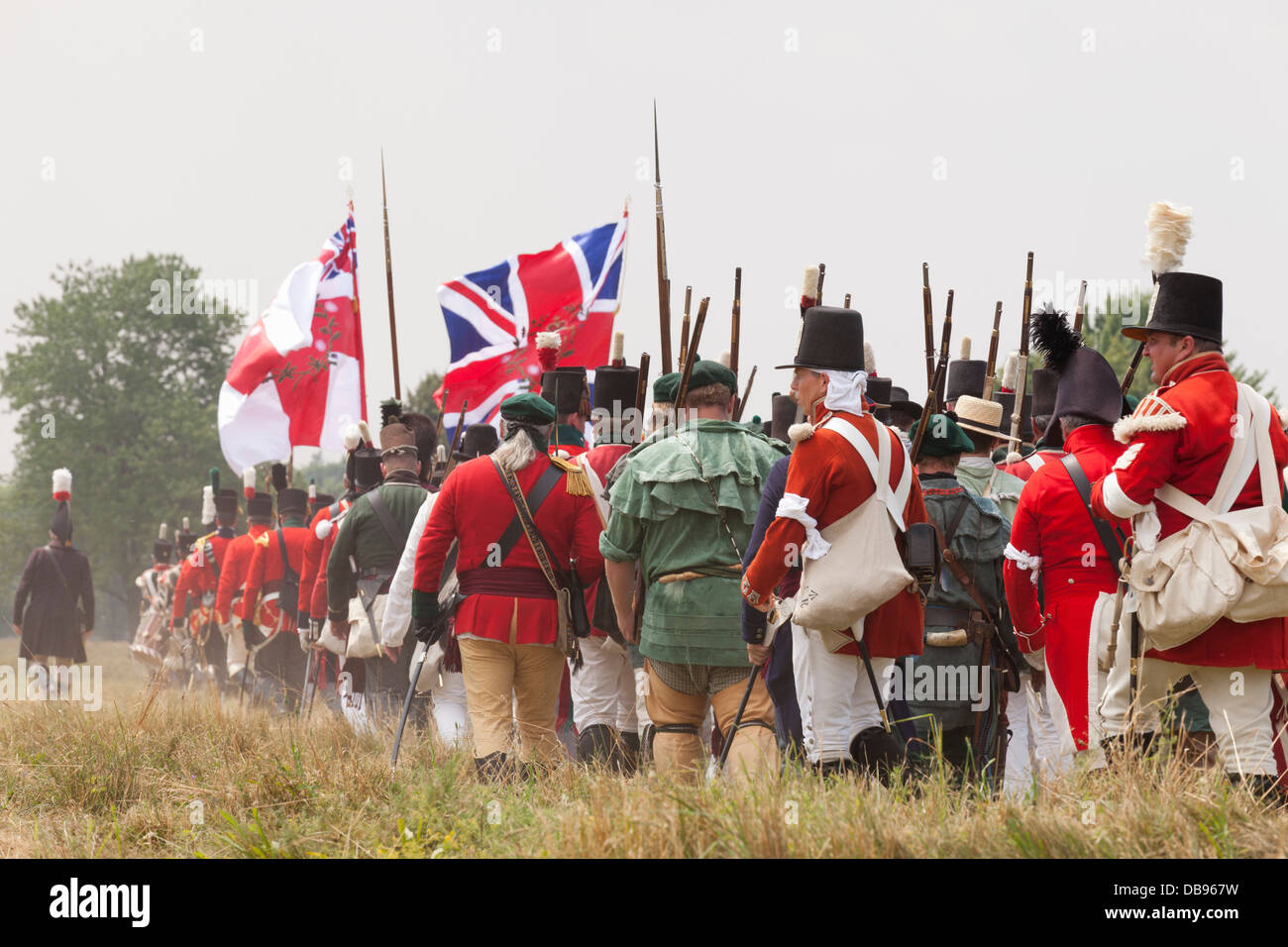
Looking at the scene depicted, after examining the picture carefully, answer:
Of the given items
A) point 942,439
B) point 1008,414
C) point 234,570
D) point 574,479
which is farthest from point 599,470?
point 234,570

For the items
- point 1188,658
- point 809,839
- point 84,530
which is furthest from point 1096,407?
point 84,530

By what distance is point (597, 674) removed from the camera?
774cm

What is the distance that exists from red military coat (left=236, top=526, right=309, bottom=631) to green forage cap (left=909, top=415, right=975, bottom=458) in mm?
8155

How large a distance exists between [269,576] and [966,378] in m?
7.21

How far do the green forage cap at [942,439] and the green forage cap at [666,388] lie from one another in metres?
1.26

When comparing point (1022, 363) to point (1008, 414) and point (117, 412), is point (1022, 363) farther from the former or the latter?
point (117, 412)

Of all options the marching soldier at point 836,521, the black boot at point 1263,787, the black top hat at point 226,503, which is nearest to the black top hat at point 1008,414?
the marching soldier at point 836,521

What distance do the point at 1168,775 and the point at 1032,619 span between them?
1.70 meters

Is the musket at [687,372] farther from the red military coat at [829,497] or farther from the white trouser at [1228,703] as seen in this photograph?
the white trouser at [1228,703]

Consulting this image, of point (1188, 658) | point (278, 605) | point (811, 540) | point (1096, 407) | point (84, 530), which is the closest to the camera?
point (1188, 658)

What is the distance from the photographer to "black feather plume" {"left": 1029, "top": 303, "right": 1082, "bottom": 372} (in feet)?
20.1

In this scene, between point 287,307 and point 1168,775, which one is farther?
point 287,307

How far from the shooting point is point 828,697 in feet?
18.7
